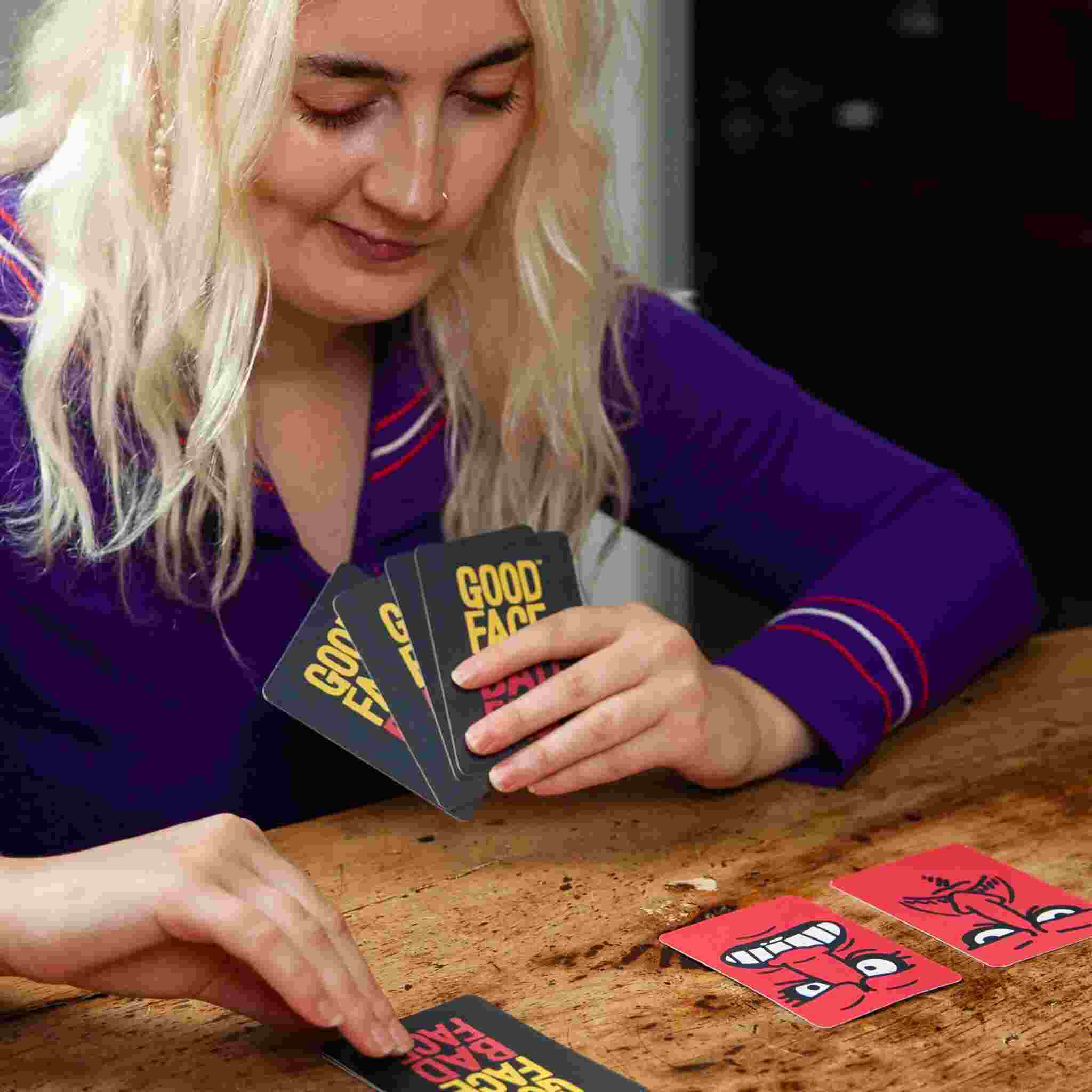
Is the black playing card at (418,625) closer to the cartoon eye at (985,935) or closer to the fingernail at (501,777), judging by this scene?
the fingernail at (501,777)

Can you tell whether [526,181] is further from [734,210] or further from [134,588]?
[734,210]

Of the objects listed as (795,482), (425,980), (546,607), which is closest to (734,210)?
(795,482)

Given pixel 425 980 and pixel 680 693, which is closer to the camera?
pixel 425 980

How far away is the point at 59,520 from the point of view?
1.43 m

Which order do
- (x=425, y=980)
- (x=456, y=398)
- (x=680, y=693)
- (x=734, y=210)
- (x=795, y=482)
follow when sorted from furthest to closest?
1. (x=734, y=210)
2. (x=795, y=482)
3. (x=456, y=398)
4. (x=680, y=693)
5. (x=425, y=980)

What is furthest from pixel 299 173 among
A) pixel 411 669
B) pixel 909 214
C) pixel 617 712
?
pixel 909 214

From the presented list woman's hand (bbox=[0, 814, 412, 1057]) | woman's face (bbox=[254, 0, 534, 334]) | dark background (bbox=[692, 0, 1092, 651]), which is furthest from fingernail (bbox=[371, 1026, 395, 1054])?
dark background (bbox=[692, 0, 1092, 651])

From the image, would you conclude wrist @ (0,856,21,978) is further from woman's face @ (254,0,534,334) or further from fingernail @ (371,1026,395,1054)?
woman's face @ (254,0,534,334)

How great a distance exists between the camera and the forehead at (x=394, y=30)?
1.27 meters

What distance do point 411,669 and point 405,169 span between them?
1.39 ft

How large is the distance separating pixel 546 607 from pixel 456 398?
37 cm

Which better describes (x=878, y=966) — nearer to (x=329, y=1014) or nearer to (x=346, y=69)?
(x=329, y=1014)

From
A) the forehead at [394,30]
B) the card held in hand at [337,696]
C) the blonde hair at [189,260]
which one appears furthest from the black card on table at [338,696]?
the forehead at [394,30]

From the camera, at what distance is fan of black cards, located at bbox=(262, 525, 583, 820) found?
4.22ft
